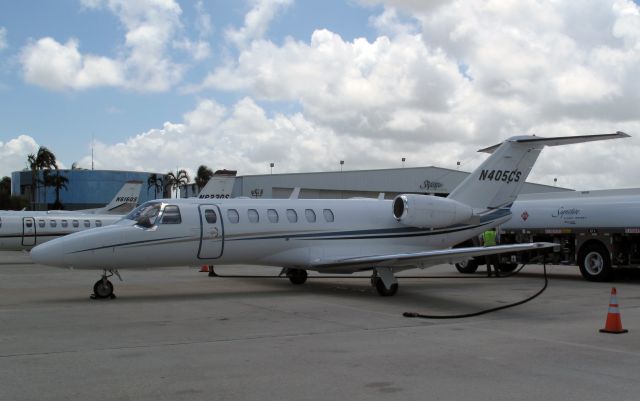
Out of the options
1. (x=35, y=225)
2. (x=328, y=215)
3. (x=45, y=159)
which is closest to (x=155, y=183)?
(x=45, y=159)

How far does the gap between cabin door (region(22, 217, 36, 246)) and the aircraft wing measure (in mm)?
18089

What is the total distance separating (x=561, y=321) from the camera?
1162cm

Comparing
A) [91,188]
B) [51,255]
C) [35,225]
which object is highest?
[91,188]

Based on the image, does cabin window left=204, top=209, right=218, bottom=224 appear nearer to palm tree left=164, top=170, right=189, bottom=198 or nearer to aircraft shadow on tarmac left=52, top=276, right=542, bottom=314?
aircraft shadow on tarmac left=52, top=276, right=542, bottom=314

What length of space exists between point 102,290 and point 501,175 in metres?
11.7

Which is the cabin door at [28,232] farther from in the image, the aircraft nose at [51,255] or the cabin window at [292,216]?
the cabin window at [292,216]

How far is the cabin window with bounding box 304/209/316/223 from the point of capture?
55.5 ft

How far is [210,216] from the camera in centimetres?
1555

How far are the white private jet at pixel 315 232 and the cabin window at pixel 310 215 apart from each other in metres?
0.03

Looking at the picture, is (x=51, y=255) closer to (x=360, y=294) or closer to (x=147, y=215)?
(x=147, y=215)

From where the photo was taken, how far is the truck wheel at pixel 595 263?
1955 cm

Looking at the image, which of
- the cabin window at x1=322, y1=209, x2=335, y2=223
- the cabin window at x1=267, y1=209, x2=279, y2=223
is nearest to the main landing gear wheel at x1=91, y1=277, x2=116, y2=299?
the cabin window at x1=267, y1=209, x2=279, y2=223

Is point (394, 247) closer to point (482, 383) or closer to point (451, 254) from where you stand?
point (451, 254)
